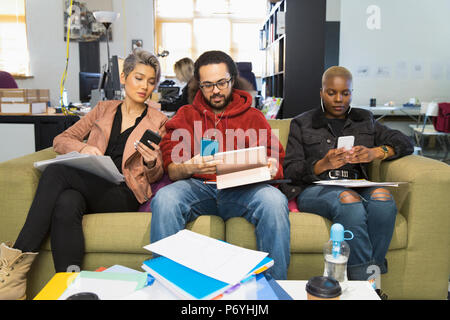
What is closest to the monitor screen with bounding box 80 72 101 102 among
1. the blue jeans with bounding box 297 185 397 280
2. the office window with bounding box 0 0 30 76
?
the blue jeans with bounding box 297 185 397 280

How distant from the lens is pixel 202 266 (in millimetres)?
951

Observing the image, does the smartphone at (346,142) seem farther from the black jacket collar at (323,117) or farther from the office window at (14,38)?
the office window at (14,38)

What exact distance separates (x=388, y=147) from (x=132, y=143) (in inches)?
48.2

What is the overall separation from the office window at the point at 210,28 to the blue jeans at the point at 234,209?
18.8ft

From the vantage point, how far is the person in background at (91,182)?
4.81ft

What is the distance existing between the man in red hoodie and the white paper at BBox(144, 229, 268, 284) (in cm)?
46

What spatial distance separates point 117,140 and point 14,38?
599cm

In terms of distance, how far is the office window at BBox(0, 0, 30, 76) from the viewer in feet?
21.9

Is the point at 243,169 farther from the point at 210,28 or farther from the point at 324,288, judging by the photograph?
the point at 210,28

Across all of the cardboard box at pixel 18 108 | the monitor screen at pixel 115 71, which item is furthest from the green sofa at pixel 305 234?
the cardboard box at pixel 18 108

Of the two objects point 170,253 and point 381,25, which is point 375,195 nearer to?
point 170,253

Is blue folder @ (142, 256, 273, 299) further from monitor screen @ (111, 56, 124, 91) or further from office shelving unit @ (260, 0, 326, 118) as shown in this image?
office shelving unit @ (260, 0, 326, 118)

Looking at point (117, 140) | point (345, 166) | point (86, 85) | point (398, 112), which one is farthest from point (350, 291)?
point (398, 112)

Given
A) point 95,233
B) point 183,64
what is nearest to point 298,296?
point 95,233
